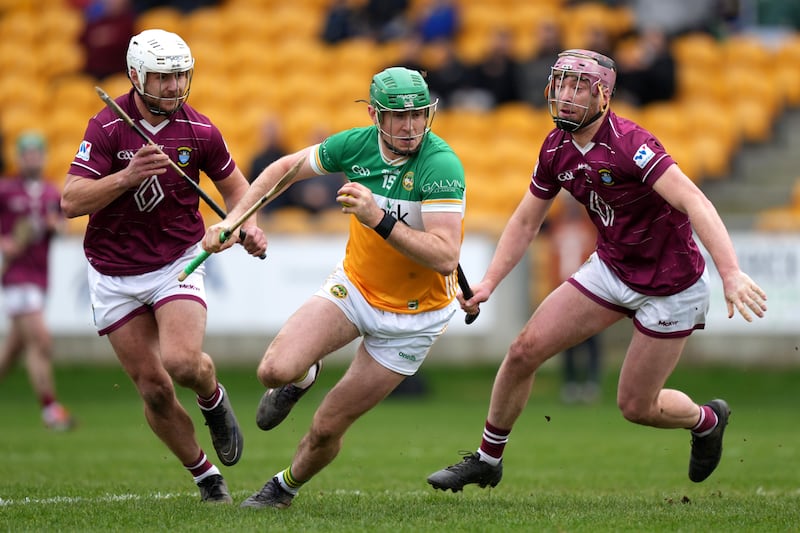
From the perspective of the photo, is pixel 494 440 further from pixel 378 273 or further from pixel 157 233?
pixel 157 233

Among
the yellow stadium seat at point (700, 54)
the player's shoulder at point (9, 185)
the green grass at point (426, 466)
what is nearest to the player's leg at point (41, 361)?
the green grass at point (426, 466)

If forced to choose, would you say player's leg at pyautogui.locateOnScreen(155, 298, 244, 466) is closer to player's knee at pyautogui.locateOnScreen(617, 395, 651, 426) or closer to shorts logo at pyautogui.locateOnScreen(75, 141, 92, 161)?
shorts logo at pyautogui.locateOnScreen(75, 141, 92, 161)

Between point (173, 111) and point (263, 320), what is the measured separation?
25.5 feet

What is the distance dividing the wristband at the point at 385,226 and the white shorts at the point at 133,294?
4.82 feet

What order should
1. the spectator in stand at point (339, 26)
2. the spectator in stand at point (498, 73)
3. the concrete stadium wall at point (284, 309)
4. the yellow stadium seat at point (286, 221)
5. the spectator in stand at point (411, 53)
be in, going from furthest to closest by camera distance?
the spectator in stand at point (339, 26) < the spectator in stand at point (411, 53) < the spectator in stand at point (498, 73) < the yellow stadium seat at point (286, 221) < the concrete stadium wall at point (284, 309)

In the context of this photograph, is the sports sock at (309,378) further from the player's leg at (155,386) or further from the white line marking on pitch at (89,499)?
the white line marking on pitch at (89,499)

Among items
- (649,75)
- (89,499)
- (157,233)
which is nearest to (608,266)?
(157,233)

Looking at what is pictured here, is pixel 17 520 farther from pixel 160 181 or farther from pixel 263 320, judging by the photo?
pixel 263 320

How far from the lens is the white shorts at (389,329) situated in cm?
718

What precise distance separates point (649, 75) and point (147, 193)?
11188 millimetres

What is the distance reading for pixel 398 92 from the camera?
22.5 ft

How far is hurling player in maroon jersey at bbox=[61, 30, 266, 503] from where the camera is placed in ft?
23.6

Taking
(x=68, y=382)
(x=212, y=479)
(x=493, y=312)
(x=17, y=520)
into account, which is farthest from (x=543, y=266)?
(x=17, y=520)

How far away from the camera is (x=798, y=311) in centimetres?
1420
